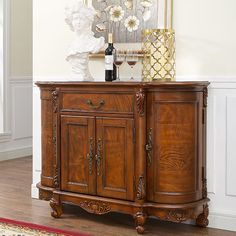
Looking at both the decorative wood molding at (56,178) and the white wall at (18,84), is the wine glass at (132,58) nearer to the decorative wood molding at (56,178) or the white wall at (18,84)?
the decorative wood molding at (56,178)

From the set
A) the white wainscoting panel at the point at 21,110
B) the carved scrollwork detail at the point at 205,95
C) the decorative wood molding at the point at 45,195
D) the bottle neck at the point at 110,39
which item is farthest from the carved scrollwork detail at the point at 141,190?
the white wainscoting panel at the point at 21,110

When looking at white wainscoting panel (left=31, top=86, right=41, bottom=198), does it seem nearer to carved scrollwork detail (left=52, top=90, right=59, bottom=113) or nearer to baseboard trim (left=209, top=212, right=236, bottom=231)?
carved scrollwork detail (left=52, top=90, right=59, bottom=113)

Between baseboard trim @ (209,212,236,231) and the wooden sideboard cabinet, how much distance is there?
0.26ft

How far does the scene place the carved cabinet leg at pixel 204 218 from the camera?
3357mm

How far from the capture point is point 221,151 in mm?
3387

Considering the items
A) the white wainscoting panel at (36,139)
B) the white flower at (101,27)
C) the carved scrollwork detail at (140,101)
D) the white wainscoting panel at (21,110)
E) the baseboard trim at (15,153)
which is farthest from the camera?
the white wainscoting panel at (21,110)

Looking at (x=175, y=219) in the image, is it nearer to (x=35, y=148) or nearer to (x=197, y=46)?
(x=197, y=46)

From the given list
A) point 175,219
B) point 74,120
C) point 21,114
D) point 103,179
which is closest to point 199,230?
point 175,219

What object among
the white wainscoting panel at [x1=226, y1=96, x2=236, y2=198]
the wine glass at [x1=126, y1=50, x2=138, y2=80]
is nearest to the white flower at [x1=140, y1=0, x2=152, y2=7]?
the wine glass at [x1=126, y1=50, x2=138, y2=80]

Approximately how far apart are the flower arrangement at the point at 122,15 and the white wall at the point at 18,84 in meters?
2.48

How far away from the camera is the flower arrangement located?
3607 mm

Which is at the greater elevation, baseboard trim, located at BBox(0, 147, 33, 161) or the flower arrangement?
the flower arrangement

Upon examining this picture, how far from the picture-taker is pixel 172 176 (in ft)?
10.4

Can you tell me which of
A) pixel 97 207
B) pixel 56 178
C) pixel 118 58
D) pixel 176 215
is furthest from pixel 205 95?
pixel 56 178
